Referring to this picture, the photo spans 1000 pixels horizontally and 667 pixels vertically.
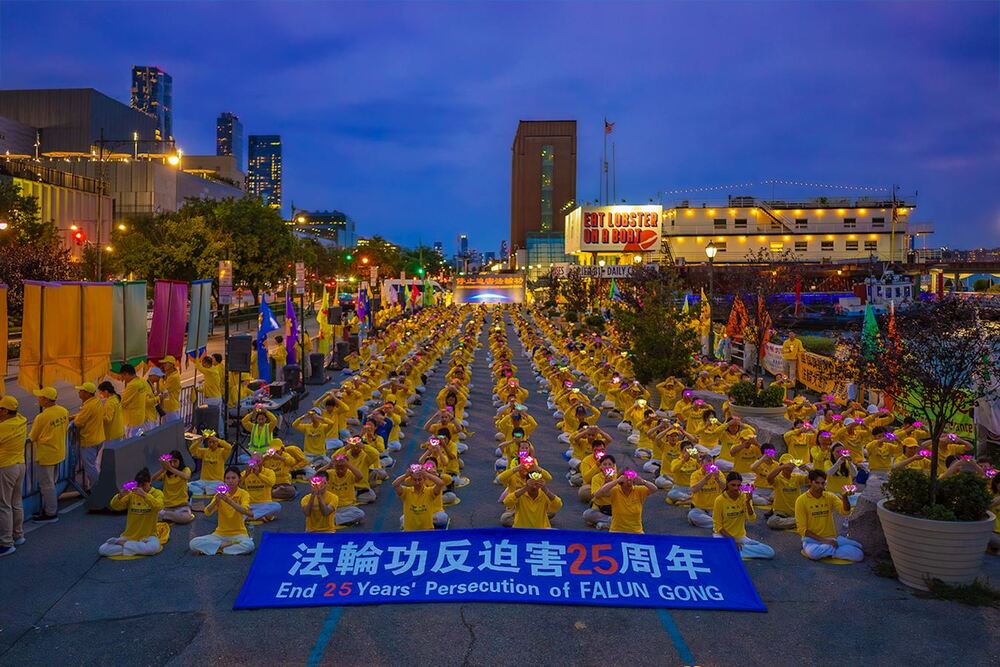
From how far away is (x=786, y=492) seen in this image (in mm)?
10672

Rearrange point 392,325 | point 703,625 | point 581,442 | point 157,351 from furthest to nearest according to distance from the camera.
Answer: point 392,325 → point 157,351 → point 581,442 → point 703,625

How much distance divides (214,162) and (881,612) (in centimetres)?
12716

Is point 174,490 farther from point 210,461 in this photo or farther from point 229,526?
point 229,526

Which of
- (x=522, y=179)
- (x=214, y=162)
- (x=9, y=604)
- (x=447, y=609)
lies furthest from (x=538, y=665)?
(x=522, y=179)

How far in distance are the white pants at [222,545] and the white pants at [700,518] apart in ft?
18.9

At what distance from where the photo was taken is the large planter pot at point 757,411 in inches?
675

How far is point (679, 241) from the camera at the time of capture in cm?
8175

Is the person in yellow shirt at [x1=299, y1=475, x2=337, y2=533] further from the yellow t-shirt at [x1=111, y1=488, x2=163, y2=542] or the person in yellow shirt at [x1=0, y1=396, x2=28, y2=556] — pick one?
the person in yellow shirt at [x1=0, y1=396, x2=28, y2=556]

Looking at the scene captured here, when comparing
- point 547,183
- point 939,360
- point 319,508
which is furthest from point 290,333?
point 547,183

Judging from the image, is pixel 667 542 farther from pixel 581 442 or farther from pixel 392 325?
pixel 392 325

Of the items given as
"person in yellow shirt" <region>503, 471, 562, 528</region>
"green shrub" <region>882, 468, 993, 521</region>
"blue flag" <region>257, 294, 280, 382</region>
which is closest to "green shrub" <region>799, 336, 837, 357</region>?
"blue flag" <region>257, 294, 280, 382</region>

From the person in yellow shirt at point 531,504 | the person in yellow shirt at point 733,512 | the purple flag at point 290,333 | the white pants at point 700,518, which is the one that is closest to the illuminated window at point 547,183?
the purple flag at point 290,333

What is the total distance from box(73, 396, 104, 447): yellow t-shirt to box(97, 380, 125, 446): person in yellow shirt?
26cm

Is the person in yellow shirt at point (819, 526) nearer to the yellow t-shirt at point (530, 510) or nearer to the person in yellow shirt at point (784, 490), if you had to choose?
the person in yellow shirt at point (784, 490)
